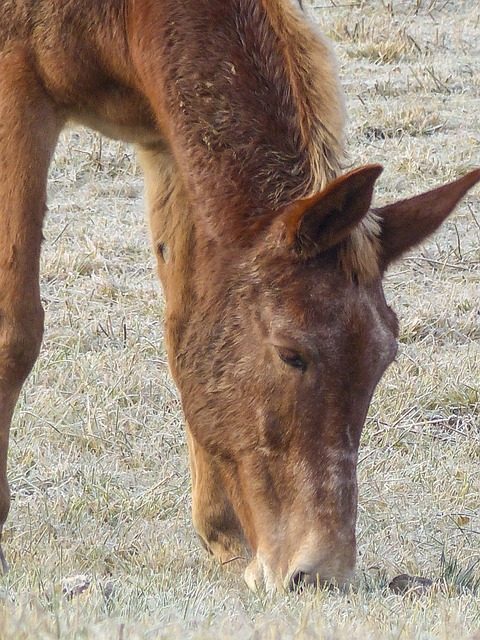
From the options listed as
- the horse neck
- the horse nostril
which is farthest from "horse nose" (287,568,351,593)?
the horse neck

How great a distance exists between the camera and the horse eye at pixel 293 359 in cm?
312

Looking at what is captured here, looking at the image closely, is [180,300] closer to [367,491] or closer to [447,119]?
[367,491]

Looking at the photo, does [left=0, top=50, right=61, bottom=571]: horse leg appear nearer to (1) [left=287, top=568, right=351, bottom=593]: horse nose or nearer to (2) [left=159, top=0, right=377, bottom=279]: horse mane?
(2) [left=159, top=0, right=377, bottom=279]: horse mane

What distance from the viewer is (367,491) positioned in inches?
175

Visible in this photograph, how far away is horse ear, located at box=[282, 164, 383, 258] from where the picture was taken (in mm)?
2918

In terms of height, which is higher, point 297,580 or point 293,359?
point 293,359

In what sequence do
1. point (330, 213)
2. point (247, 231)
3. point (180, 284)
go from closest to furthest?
point (330, 213) < point (247, 231) < point (180, 284)

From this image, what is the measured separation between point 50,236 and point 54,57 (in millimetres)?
3456

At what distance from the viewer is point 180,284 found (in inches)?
138

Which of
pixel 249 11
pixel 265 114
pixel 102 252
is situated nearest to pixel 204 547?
pixel 265 114

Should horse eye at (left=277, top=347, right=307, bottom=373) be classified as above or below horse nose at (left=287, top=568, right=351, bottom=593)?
above

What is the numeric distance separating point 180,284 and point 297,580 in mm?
983

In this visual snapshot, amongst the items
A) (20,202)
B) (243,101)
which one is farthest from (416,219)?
(20,202)

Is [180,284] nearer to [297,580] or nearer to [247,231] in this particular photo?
[247,231]
